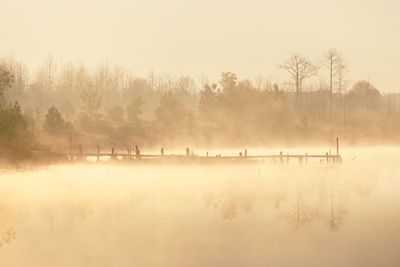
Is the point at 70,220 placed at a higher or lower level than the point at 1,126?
lower

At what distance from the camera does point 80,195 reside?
29.4 meters

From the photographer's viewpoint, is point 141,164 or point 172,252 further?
point 141,164

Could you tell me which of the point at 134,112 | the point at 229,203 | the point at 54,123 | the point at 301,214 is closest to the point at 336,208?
the point at 301,214

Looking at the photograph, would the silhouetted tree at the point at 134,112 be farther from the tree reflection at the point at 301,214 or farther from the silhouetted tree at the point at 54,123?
the tree reflection at the point at 301,214

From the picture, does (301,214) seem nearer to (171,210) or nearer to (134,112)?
(171,210)

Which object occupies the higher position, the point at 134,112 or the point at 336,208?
the point at 134,112

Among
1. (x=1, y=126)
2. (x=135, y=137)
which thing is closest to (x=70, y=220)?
(x=1, y=126)

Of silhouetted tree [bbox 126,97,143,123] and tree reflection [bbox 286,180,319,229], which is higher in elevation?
silhouetted tree [bbox 126,97,143,123]

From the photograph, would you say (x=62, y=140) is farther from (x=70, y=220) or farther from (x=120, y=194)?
(x=70, y=220)

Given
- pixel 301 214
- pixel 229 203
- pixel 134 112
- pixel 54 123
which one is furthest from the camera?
pixel 134 112

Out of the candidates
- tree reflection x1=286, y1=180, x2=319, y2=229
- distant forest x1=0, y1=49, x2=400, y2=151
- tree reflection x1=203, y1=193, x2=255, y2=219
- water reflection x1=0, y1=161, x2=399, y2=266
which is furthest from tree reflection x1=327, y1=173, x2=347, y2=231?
distant forest x1=0, y1=49, x2=400, y2=151

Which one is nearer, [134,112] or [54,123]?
[54,123]

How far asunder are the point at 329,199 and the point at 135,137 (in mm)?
50012

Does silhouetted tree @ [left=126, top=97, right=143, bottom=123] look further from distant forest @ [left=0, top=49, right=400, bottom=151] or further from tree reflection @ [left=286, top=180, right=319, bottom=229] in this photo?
tree reflection @ [left=286, top=180, right=319, bottom=229]
